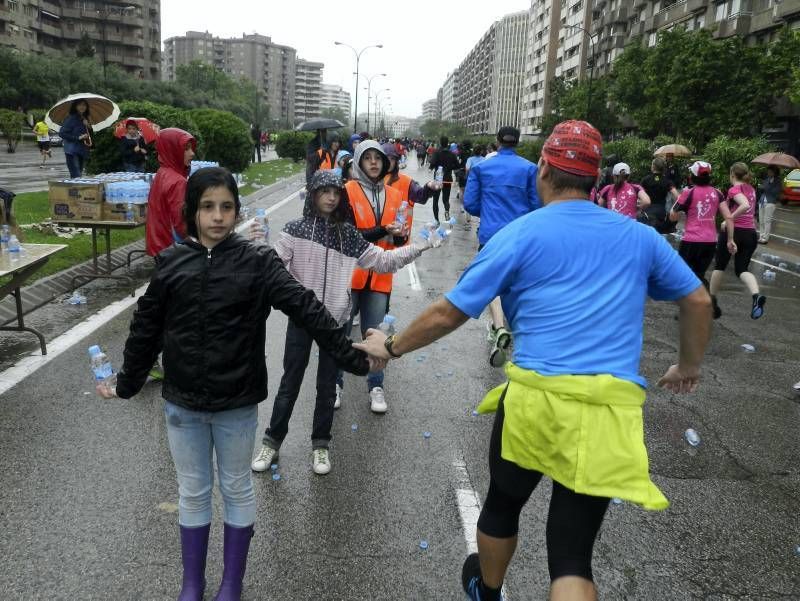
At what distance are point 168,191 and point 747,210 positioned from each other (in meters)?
7.05

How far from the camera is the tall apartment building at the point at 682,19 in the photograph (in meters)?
40.2

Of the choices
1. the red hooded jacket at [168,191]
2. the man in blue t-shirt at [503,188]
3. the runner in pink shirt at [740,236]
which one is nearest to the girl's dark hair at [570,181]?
the red hooded jacket at [168,191]

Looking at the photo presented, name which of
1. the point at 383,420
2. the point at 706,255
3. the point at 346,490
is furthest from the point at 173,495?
the point at 706,255

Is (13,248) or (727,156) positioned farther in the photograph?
(727,156)

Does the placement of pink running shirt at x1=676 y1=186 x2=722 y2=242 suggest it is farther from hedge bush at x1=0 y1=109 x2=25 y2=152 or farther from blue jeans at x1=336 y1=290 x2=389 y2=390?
hedge bush at x1=0 y1=109 x2=25 y2=152

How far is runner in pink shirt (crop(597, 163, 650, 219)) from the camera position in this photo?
955 cm

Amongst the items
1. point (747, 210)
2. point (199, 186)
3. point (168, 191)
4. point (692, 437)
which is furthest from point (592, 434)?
point (747, 210)

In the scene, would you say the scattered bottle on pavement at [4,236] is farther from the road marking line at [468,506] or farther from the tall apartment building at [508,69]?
the tall apartment building at [508,69]

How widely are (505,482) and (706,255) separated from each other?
277 inches

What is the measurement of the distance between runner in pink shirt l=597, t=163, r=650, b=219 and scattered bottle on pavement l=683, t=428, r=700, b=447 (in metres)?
4.98

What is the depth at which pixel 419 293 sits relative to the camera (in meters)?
9.55

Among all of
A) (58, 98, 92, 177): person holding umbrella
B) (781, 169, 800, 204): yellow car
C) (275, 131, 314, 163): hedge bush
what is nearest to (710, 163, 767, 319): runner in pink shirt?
(58, 98, 92, 177): person holding umbrella

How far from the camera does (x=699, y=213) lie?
8.16 meters

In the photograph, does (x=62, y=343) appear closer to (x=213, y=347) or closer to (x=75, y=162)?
(x=213, y=347)
